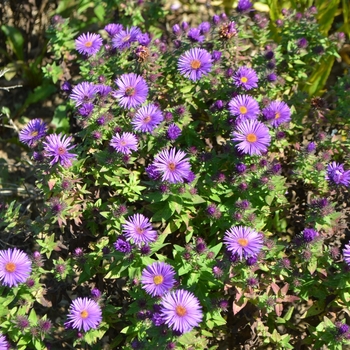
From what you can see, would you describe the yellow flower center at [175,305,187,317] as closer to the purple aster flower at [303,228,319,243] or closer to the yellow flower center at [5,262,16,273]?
the purple aster flower at [303,228,319,243]

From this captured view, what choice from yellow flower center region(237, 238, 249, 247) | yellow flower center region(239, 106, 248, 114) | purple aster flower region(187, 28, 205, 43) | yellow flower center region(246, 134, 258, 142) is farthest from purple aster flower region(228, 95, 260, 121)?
yellow flower center region(237, 238, 249, 247)

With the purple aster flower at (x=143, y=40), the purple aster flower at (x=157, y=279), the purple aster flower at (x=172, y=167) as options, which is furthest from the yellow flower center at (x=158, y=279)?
the purple aster flower at (x=143, y=40)

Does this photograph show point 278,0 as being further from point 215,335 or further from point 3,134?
point 215,335

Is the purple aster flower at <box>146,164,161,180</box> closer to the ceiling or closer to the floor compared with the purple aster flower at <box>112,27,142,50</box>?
closer to the floor

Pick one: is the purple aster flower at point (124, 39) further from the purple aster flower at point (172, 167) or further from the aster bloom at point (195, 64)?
the purple aster flower at point (172, 167)

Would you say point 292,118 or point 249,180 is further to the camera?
point 292,118

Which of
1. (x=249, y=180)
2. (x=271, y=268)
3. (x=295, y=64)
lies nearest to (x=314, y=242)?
(x=271, y=268)
